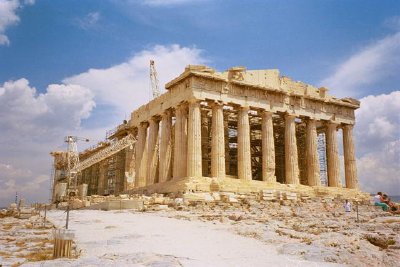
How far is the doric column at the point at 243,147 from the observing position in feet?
104

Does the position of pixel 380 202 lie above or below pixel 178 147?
below

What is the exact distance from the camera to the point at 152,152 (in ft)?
118

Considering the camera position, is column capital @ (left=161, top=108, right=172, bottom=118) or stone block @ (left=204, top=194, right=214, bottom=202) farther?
column capital @ (left=161, top=108, right=172, bottom=118)

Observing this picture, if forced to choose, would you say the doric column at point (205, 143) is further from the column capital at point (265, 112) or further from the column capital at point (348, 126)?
the column capital at point (348, 126)

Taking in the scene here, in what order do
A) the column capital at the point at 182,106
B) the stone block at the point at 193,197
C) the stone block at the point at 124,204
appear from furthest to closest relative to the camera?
the column capital at the point at 182,106 < the stone block at the point at 193,197 < the stone block at the point at 124,204

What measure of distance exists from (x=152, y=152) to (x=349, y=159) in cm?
1930

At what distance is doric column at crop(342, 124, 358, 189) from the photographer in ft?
127

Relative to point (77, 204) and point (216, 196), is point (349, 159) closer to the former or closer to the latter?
point (216, 196)

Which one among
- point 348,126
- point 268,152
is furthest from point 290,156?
point 348,126

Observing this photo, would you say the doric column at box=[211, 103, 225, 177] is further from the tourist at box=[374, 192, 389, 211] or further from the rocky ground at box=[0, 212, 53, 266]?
the rocky ground at box=[0, 212, 53, 266]

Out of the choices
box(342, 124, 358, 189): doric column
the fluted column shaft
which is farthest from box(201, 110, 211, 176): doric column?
box(342, 124, 358, 189): doric column

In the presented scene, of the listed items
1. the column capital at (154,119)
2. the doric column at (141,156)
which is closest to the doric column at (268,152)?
the column capital at (154,119)

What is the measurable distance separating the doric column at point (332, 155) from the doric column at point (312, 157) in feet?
7.17

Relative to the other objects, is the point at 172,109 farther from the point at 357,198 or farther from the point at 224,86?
the point at 357,198
